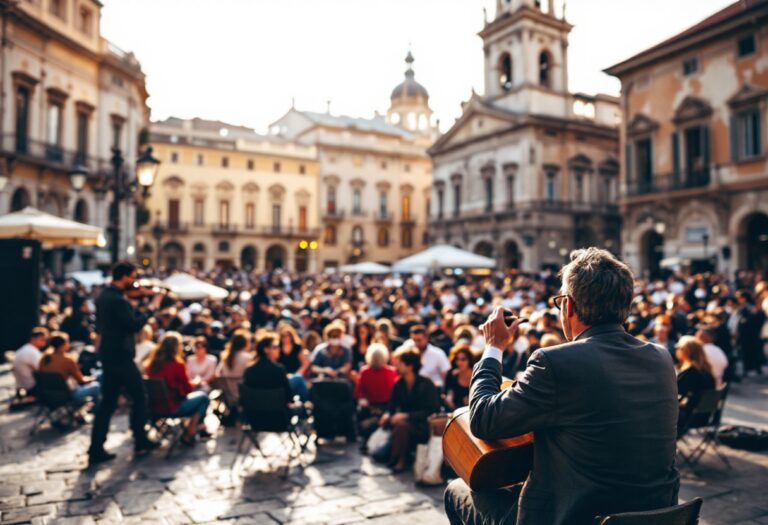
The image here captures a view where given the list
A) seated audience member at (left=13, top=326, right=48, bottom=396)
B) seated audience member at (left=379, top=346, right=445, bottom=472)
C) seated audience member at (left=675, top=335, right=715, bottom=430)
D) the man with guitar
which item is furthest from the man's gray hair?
seated audience member at (left=13, top=326, right=48, bottom=396)

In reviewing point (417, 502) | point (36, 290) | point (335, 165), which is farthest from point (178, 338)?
point (335, 165)

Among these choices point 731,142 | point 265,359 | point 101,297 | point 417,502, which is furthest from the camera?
point 731,142

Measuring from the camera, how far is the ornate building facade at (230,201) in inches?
1832

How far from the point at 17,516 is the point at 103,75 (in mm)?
28658

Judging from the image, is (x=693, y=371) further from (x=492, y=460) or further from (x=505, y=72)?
(x=505, y=72)

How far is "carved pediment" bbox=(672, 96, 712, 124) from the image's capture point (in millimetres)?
24156

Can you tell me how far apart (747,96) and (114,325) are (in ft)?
81.0

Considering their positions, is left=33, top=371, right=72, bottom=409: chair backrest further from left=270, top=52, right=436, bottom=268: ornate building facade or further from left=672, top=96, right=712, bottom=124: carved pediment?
left=270, top=52, right=436, bottom=268: ornate building facade

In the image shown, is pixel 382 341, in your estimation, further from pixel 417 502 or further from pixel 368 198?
pixel 368 198

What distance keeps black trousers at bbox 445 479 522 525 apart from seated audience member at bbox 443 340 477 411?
11.6 ft

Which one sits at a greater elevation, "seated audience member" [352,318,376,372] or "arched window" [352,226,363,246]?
"arched window" [352,226,363,246]

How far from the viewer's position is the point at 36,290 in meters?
9.38

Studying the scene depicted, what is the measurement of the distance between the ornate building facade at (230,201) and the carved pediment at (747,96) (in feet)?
114

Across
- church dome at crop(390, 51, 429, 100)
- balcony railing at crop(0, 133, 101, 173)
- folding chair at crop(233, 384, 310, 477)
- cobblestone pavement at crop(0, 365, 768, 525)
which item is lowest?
cobblestone pavement at crop(0, 365, 768, 525)
